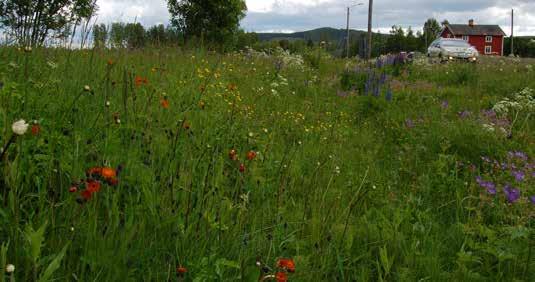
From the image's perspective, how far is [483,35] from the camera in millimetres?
78062

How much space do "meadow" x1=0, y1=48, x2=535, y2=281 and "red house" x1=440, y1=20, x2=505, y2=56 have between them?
80.7 m

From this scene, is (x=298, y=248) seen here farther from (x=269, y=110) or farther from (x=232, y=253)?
(x=269, y=110)

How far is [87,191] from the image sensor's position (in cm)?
160

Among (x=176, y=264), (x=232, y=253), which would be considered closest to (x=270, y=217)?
(x=232, y=253)

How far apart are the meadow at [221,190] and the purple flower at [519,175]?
5 centimetres

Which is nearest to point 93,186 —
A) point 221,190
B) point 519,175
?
point 221,190

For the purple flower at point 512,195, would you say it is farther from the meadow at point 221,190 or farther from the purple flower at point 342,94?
the purple flower at point 342,94

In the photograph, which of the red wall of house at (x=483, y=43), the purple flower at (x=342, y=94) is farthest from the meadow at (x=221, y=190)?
the red wall of house at (x=483, y=43)

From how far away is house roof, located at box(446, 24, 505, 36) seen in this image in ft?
253

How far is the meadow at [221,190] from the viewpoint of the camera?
182 cm

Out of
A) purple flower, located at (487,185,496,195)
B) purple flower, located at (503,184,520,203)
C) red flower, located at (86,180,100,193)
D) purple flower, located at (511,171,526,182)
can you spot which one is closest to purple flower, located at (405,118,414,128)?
purple flower, located at (511,171,526,182)

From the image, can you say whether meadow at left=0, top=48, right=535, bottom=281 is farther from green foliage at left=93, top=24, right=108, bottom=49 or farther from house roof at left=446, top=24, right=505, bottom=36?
house roof at left=446, top=24, right=505, bottom=36

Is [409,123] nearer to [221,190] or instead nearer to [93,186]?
[221,190]

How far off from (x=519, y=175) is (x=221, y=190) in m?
2.40
